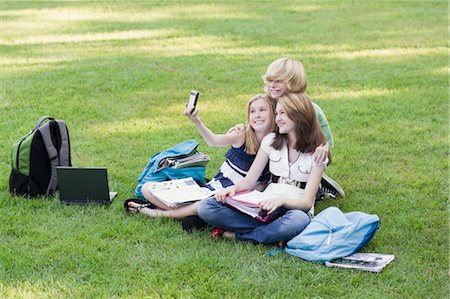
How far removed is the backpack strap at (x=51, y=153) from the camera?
223 inches

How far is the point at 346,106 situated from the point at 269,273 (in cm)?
401

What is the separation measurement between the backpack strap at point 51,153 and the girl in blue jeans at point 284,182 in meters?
1.24

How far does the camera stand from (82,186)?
5.52 m

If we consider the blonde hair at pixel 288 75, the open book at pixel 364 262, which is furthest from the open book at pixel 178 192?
the open book at pixel 364 262

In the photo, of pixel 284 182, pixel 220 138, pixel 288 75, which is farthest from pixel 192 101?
pixel 284 182

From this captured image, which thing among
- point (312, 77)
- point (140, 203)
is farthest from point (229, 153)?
point (312, 77)

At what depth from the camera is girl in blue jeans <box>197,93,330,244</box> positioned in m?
4.83

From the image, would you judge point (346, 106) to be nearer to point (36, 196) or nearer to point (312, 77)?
point (312, 77)

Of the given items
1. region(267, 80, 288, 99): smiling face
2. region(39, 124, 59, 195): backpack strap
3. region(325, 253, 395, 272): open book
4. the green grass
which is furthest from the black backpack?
region(325, 253, 395, 272): open book

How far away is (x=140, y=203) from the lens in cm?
548

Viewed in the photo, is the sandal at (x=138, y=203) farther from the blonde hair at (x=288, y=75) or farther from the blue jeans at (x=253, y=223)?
the blonde hair at (x=288, y=75)

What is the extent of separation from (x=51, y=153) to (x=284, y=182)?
1687mm

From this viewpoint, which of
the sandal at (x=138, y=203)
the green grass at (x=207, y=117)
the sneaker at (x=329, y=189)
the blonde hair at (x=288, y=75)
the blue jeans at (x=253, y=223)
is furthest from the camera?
the sneaker at (x=329, y=189)

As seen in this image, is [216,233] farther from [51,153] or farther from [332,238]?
[51,153]
